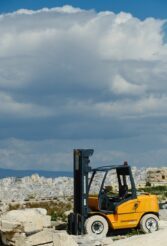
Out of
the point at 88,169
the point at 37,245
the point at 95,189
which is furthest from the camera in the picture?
the point at 95,189

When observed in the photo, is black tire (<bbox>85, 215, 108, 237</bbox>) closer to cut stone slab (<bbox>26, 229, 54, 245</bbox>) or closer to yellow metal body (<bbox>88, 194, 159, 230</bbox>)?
yellow metal body (<bbox>88, 194, 159, 230</bbox>)

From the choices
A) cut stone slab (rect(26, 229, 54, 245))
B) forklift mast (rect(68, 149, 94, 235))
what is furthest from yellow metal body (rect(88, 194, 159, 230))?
→ cut stone slab (rect(26, 229, 54, 245))

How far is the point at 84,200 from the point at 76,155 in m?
1.40

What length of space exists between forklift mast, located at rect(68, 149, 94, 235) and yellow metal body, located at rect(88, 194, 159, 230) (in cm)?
39

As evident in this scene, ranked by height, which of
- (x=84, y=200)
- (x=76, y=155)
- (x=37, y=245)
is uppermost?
(x=76, y=155)

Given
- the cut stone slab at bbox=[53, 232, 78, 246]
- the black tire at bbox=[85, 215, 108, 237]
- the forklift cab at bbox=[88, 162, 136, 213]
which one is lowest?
the cut stone slab at bbox=[53, 232, 78, 246]

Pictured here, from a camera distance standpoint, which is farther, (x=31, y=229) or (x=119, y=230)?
(x=119, y=230)

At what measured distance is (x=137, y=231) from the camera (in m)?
19.6

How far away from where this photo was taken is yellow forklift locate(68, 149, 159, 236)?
19.2 meters

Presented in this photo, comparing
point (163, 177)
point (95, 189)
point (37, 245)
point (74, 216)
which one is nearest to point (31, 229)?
point (37, 245)

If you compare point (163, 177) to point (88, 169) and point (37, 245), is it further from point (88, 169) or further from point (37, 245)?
point (37, 245)

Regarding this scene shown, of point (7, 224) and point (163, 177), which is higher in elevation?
point (163, 177)

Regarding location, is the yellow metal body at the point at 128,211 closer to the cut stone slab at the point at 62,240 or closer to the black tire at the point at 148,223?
the black tire at the point at 148,223

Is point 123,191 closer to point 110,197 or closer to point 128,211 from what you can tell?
point 110,197
